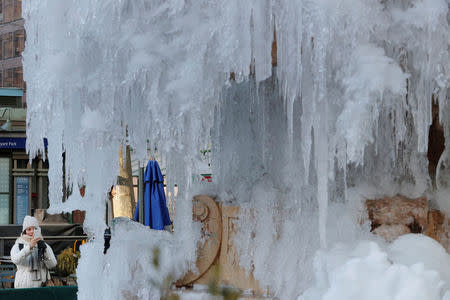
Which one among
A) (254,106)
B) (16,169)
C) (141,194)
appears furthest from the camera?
(16,169)

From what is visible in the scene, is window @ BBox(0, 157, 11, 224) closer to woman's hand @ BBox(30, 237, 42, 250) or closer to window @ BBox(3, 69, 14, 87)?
window @ BBox(3, 69, 14, 87)

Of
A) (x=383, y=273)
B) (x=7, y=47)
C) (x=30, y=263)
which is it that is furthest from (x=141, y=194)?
(x=7, y=47)

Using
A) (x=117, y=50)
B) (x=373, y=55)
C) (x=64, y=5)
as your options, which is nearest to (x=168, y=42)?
(x=117, y=50)

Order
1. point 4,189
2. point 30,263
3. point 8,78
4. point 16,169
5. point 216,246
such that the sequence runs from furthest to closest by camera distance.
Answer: point 8,78
point 4,189
point 16,169
point 30,263
point 216,246

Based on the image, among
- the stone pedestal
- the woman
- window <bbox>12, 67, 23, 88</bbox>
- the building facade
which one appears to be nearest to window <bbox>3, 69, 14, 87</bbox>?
window <bbox>12, 67, 23, 88</bbox>

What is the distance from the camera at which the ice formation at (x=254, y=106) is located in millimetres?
3693

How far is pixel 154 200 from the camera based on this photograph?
9805 millimetres

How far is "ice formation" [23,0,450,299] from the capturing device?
145 inches

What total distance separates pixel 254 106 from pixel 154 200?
4429mm

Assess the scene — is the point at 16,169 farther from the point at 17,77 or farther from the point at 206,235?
the point at 206,235

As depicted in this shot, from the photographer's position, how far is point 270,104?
5.54 meters

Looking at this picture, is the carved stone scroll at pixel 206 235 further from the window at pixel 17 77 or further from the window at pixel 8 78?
the window at pixel 8 78

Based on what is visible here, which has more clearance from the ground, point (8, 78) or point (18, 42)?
point (18, 42)

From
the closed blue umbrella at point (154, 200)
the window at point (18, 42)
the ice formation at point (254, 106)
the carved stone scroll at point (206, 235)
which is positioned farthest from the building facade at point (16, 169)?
the carved stone scroll at point (206, 235)
